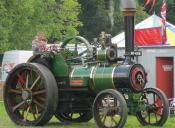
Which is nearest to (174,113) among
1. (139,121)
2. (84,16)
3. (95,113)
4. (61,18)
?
(139,121)

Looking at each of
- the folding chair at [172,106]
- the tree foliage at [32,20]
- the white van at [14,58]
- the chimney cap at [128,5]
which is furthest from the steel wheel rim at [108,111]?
the tree foliage at [32,20]

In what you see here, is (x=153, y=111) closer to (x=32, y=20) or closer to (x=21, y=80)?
(x=21, y=80)

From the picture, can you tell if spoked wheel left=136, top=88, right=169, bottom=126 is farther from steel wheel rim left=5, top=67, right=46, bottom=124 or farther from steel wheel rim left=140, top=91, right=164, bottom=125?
steel wheel rim left=5, top=67, right=46, bottom=124

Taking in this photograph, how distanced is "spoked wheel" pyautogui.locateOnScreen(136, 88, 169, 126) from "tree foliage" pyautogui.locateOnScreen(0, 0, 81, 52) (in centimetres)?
2285

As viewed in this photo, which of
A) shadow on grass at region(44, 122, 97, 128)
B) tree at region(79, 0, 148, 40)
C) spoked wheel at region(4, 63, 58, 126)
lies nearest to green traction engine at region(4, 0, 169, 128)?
spoked wheel at region(4, 63, 58, 126)

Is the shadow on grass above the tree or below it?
below

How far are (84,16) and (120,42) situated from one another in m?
32.2

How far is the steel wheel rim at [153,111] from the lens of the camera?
11.5 metres

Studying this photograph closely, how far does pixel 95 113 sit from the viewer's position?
11.0 meters

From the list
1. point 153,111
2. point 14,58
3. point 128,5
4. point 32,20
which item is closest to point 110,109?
point 153,111

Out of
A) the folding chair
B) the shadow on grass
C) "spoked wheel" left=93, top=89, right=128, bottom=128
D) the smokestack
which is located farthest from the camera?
the folding chair

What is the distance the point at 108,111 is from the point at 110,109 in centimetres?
6

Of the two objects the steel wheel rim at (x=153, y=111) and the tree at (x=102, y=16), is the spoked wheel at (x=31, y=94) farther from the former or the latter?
the tree at (x=102, y=16)

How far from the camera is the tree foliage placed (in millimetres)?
34781
